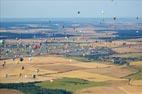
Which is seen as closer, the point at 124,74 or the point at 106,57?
the point at 124,74

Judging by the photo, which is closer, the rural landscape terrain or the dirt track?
the dirt track

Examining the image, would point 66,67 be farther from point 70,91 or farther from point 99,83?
point 70,91

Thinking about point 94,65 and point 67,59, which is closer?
point 94,65

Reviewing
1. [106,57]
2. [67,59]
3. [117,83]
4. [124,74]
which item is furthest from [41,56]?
[117,83]

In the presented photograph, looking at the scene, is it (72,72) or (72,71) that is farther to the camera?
(72,71)

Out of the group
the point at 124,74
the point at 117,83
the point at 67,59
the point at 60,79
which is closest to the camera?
the point at 117,83

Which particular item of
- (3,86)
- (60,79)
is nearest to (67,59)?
(60,79)

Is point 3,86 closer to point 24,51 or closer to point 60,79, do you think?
point 60,79

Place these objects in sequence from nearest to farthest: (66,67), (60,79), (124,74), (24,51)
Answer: (60,79) < (124,74) < (66,67) < (24,51)

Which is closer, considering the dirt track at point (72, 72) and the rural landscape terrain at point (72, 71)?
the dirt track at point (72, 72)
